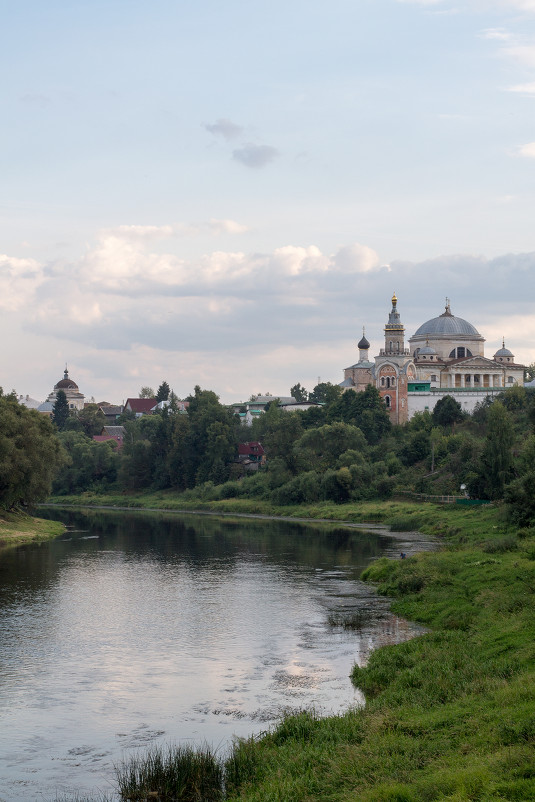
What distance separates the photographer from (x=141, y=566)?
156 feet

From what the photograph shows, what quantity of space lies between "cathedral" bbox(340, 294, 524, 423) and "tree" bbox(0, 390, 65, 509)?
153 ft

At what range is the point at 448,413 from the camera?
92188 millimetres

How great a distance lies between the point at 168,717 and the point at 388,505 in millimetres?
53779

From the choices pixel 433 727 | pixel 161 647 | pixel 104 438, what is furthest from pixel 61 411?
pixel 433 727

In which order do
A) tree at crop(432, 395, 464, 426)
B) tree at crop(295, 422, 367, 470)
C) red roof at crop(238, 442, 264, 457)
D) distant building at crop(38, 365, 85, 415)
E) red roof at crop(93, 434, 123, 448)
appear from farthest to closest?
distant building at crop(38, 365, 85, 415), red roof at crop(93, 434, 123, 448), red roof at crop(238, 442, 264, 457), tree at crop(432, 395, 464, 426), tree at crop(295, 422, 367, 470)

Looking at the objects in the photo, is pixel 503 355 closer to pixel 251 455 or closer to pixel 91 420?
pixel 251 455

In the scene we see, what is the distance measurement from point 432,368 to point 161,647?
80.9 metres

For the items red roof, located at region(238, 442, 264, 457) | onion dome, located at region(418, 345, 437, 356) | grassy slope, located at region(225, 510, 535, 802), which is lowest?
grassy slope, located at region(225, 510, 535, 802)

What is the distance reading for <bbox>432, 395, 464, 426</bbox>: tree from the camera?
92.4 m

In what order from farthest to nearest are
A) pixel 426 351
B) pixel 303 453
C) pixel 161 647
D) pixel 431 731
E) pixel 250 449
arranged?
pixel 426 351
pixel 250 449
pixel 303 453
pixel 161 647
pixel 431 731

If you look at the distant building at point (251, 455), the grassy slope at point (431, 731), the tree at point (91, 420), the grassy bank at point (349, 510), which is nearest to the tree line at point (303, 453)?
the distant building at point (251, 455)

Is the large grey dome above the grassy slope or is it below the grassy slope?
above

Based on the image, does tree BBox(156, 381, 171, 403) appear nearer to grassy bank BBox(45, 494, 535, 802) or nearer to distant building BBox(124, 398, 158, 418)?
distant building BBox(124, 398, 158, 418)

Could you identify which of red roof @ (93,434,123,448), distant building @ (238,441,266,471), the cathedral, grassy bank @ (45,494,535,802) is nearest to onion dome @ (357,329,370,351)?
the cathedral
